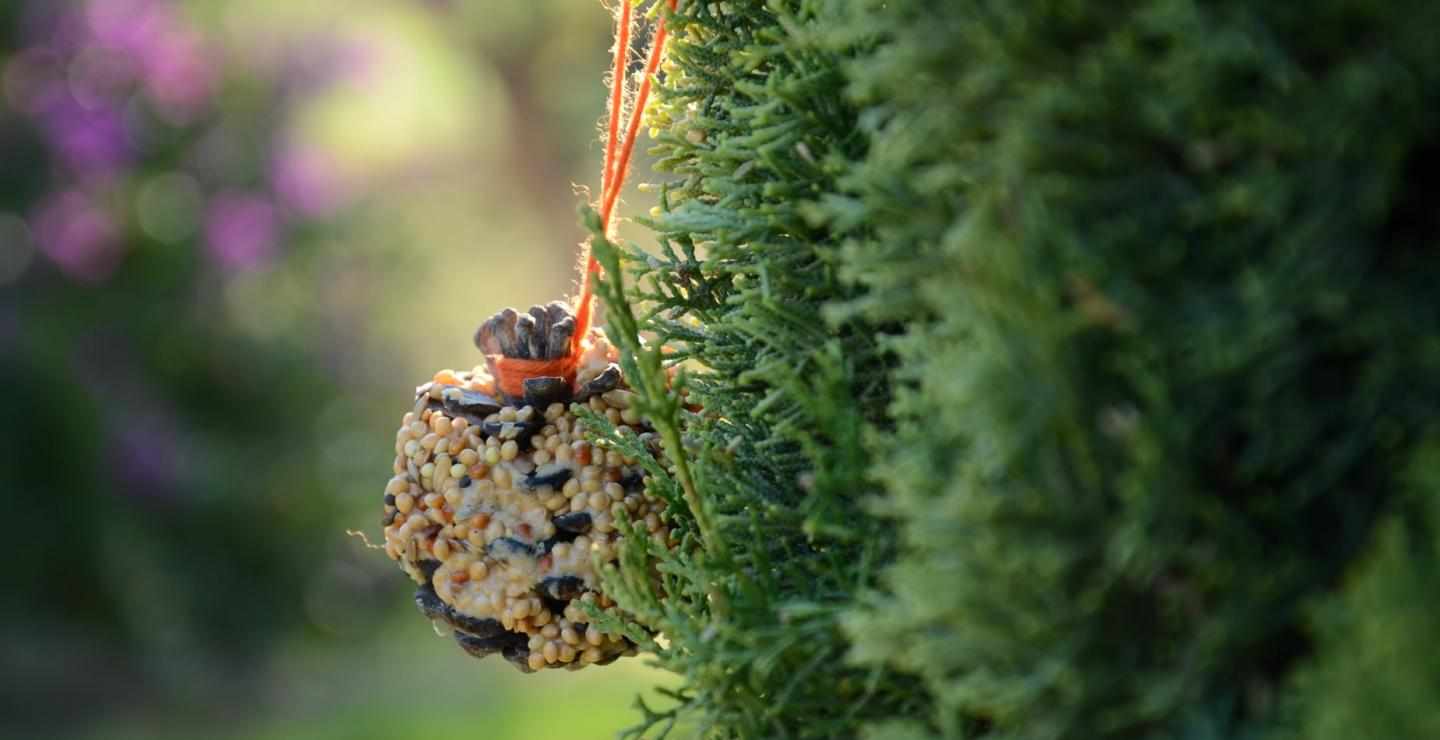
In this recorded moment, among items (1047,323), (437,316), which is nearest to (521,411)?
(1047,323)

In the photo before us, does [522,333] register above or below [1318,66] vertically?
above

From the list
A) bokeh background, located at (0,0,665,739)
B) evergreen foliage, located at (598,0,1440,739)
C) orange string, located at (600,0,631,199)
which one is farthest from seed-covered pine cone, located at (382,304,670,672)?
bokeh background, located at (0,0,665,739)

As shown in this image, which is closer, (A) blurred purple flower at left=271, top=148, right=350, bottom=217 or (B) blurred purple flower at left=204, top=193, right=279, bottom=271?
(B) blurred purple flower at left=204, top=193, right=279, bottom=271

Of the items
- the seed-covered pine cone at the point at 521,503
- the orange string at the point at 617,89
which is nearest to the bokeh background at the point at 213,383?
the seed-covered pine cone at the point at 521,503

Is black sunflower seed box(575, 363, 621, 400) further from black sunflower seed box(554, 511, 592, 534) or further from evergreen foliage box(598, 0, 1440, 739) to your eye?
evergreen foliage box(598, 0, 1440, 739)

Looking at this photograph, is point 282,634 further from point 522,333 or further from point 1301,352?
point 1301,352

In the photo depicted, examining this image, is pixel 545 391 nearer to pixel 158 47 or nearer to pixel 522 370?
pixel 522 370
